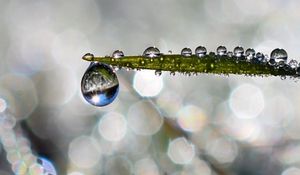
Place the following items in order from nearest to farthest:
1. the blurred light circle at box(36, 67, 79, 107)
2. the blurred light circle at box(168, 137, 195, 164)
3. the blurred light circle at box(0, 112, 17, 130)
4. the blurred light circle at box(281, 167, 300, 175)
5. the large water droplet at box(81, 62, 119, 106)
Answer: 1. the large water droplet at box(81, 62, 119, 106)
2. the blurred light circle at box(281, 167, 300, 175)
3. the blurred light circle at box(168, 137, 195, 164)
4. the blurred light circle at box(0, 112, 17, 130)
5. the blurred light circle at box(36, 67, 79, 107)

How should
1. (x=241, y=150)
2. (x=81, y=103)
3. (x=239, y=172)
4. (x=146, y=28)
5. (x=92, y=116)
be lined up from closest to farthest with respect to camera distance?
(x=239, y=172)
(x=241, y=150)
(x=92, y=116)
(x=81, y=103)
(x=146, y=28)

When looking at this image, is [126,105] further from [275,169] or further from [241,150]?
[275,169]

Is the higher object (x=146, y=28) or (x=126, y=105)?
(x=146, y=28)

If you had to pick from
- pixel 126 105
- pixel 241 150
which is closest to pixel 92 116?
pixel 126 105

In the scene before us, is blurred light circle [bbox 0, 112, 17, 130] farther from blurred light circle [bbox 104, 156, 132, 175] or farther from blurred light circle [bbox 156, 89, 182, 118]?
blurred light circle [bbox 156, 89, 182, 118]

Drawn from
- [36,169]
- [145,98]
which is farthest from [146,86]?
[36,169]

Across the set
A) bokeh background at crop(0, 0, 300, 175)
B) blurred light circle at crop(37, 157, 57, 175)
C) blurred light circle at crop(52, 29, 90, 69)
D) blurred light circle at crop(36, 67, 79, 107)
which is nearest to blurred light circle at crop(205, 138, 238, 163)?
bokeh background at crop(0, 0, 300, 175)

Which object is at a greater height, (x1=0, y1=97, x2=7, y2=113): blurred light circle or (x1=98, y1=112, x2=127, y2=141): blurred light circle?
(x1=0, y1=97, x2=7, y2=113): blurred light circle
